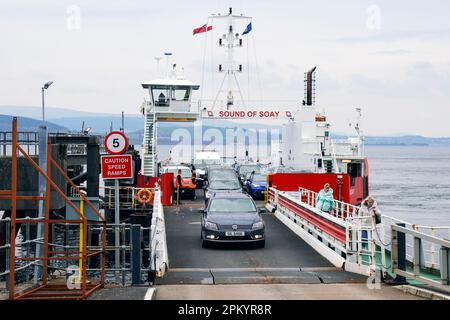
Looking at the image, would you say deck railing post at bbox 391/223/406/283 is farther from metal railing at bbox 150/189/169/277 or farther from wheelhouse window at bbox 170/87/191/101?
wheelhouse window at bbox 170/87/191/101

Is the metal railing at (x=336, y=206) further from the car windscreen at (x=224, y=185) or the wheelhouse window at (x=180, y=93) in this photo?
the wheelhouse window at (x=180, y=93)

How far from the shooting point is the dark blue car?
35.0m

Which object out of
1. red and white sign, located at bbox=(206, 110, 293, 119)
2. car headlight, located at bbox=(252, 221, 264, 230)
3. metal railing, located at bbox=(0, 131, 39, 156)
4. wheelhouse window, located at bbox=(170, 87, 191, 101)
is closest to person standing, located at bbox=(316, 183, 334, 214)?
car headlight, located at bbox=(252, 221, 264, 230)

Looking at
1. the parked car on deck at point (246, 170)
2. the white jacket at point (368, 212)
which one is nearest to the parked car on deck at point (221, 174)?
the parked car on deck at point (246, 170)

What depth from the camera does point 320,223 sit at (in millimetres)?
18656

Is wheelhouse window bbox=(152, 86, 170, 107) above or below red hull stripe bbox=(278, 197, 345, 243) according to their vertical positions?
above

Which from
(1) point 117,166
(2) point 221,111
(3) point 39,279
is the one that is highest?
(2) point 221,111

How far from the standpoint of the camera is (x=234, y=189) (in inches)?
1209

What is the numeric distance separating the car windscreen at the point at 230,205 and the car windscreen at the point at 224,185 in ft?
32.9

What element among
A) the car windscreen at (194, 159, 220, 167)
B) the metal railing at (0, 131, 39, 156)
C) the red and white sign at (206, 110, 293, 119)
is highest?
the red and white sign at (206, 110, 293, 119)

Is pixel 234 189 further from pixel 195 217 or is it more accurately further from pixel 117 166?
pixel 117 166

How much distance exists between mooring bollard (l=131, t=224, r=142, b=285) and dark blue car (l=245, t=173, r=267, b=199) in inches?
859
